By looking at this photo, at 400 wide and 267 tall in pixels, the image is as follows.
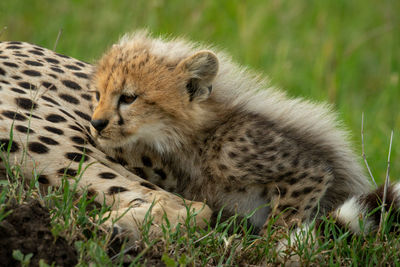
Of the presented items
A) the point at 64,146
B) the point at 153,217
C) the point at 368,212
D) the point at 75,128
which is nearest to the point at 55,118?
the point at 75,128

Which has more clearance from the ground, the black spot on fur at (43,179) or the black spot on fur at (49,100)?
the black spot on fur at (49,100)

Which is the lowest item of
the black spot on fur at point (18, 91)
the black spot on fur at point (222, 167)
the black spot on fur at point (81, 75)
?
the black spot on fur at point (18, 91)

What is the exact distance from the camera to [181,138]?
2.86m

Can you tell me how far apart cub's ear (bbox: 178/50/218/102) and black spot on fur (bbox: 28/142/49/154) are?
0.63 metres

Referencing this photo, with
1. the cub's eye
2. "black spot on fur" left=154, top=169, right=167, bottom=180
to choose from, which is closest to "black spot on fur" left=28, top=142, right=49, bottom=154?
the cub's eye

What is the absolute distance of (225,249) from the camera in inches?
86.0

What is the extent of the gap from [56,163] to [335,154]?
3.61 ft

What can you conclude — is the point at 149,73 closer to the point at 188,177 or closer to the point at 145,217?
the point at 188,177

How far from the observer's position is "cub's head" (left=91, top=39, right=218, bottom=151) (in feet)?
9.17

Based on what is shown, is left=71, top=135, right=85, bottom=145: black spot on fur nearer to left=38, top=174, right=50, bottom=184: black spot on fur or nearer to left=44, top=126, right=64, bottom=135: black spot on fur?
left=44, top=126, right=64, bottom=135: black spot on fur

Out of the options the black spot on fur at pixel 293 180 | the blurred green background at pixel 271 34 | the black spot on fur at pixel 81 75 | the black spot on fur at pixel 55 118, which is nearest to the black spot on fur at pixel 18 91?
the black spot on fur at pixel 55 118

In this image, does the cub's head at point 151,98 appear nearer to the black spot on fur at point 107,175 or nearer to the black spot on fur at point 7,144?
the black spot on fur at point 107,175

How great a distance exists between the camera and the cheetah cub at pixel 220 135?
8.79ft

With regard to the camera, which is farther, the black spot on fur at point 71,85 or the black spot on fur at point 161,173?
the black spot on fur at point 71,85
